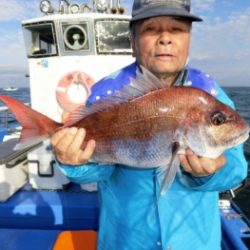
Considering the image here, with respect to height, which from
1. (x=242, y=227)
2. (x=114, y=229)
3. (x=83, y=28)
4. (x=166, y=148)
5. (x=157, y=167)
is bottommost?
(x=242, y=227)

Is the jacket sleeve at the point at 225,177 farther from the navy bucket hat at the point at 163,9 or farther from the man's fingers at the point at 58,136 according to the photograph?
the navy bucket hat at the point at 163,9

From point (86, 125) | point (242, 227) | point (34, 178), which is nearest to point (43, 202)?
point (34, 178)

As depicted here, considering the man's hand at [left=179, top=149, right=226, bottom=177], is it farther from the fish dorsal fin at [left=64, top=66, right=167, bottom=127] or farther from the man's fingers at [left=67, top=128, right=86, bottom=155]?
the man's fingers at [left=67, top=128, right=86, bottom=155]

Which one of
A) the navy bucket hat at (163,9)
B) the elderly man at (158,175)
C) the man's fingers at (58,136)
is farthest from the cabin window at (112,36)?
the man's fingers at (58,136)

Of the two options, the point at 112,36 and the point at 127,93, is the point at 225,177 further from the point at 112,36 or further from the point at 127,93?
the point at 112,36

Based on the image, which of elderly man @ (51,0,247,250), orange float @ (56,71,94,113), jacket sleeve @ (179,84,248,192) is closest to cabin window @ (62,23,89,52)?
orange float @ (56,71,94,113)

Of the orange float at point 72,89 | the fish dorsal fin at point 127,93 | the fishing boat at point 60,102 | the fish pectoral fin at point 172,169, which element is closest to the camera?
the fish pectoral fin at point 172,169

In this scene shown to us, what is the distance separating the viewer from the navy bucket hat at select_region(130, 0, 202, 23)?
6.96 ft

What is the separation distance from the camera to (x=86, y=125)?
221 cm

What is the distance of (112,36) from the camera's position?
670 centimetres

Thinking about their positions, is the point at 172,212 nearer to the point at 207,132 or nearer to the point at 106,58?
the point at 207,132

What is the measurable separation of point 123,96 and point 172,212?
0.87 m

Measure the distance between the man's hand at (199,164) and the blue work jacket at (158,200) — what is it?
104 mm

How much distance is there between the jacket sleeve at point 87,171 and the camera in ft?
7.56
